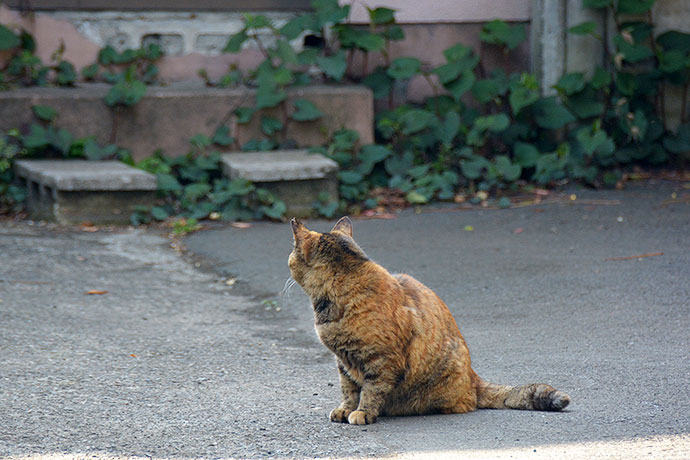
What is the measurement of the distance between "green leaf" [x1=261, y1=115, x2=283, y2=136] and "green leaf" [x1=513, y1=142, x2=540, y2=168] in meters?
2.23

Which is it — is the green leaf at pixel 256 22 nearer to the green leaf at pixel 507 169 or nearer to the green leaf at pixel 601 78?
the green leaf at pixel 507 169

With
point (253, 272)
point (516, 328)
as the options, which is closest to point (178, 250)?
point (253, 272)

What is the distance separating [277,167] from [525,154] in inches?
93.8

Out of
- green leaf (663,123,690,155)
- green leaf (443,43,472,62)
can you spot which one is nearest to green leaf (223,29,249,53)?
green leaf (443,43,472,62)

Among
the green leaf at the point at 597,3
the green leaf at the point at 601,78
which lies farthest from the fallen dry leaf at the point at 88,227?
the green leaf at the point at 597,3

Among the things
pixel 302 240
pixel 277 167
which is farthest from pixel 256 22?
pixel 302 240

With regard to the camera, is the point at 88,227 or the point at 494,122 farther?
the point at 494,122

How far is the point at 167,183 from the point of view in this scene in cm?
678

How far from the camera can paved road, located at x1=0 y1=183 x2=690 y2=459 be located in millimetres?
2697

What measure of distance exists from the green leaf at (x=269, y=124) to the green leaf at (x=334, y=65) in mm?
655

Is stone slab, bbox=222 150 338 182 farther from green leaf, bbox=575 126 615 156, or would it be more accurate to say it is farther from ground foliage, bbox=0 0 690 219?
green leaf, bbox=575 126 615 156

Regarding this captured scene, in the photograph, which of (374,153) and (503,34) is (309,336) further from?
(503,34)

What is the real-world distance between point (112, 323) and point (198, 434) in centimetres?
168

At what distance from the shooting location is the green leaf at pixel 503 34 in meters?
7.68
